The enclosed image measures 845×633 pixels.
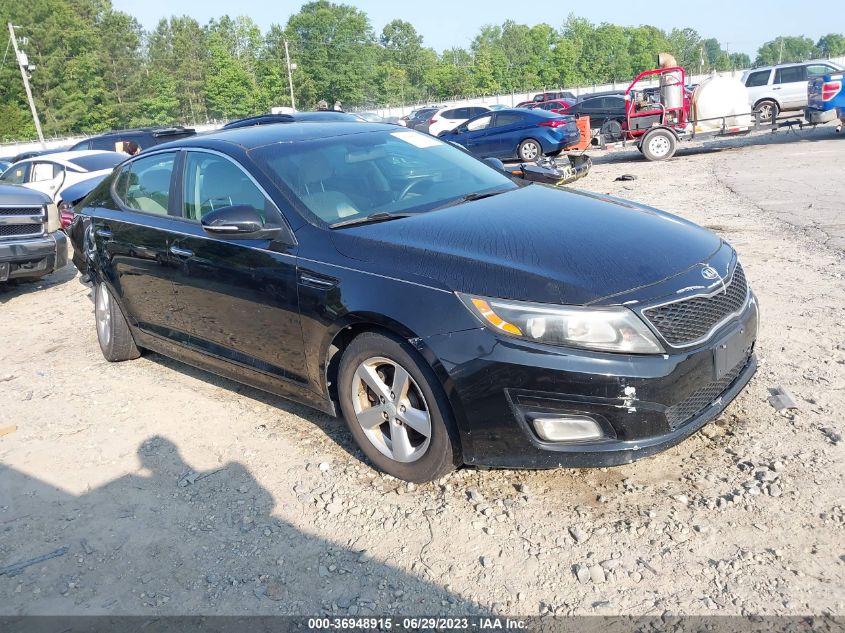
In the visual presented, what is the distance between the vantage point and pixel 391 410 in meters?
3.38

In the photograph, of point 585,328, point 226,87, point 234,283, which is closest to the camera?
point 585,328

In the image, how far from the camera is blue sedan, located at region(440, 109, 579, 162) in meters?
18.4

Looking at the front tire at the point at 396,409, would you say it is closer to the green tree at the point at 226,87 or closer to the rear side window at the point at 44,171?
the rear side window at the point at 44,171

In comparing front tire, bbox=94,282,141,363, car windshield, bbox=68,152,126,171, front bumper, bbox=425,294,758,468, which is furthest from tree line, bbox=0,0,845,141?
front bumper, bbox=425,294,758,468

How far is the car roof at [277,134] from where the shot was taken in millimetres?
4320

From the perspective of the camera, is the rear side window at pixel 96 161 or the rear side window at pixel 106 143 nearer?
the rear side window at pixel 96 161

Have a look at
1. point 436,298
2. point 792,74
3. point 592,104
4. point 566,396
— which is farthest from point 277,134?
point 592,104

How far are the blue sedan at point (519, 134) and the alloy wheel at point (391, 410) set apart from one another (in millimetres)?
15620

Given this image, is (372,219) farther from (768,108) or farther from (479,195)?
(768,108)

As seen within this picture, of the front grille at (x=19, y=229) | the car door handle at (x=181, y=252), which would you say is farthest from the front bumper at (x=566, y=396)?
the front grille at (x=19, y=229)

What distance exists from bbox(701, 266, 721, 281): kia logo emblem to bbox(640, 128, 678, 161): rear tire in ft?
49.9

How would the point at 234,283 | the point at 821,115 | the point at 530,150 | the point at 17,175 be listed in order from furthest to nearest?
the point at 530,150
the point at 821,115
the point at 17,175
the point at 234,283

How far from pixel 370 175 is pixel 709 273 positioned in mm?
1931

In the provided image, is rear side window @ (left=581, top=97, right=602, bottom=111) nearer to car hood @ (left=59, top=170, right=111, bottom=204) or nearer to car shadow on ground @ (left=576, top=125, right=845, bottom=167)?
car shadow on ground @ (left=576, top=125, right=845, bottom=167)
